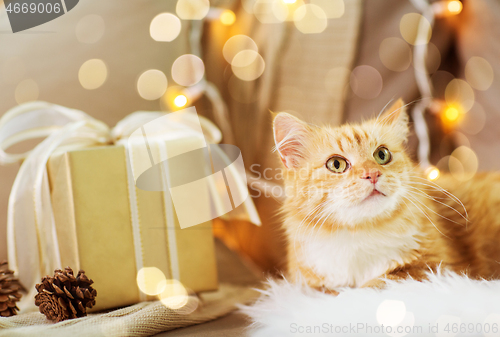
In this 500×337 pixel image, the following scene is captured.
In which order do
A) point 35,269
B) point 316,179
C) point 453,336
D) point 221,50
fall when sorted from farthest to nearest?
point 221,50 → point 35,269 → point 316,179 → point 453,336

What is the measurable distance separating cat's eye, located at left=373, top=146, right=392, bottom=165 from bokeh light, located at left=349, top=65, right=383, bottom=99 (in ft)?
0.74

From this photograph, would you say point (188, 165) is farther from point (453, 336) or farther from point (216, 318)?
point (453, 336)

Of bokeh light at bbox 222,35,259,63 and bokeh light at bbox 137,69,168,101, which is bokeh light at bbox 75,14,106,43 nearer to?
bokeh light at bbox 137,69,168,101

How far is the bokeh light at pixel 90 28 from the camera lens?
984mm

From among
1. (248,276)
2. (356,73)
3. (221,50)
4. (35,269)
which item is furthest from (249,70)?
(35,269)

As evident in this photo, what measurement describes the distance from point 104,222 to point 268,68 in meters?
0.54

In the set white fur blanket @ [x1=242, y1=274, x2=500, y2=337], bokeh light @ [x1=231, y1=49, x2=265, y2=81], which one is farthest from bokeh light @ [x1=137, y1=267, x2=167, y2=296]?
bokeh light @ [x1=231, y1=49, x2=265, y2=81]

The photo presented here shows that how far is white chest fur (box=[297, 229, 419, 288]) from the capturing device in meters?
0.60

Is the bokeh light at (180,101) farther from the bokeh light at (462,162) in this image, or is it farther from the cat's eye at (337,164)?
the bokeh light at (462,162)

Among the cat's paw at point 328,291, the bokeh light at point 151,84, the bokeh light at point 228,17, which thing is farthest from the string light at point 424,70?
the bokeh light at point 151,84

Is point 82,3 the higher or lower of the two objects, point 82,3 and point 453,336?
the higher

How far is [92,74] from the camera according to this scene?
101 centimetres

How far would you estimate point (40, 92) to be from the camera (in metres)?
0.96

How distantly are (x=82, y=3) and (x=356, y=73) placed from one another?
2.59 feet
